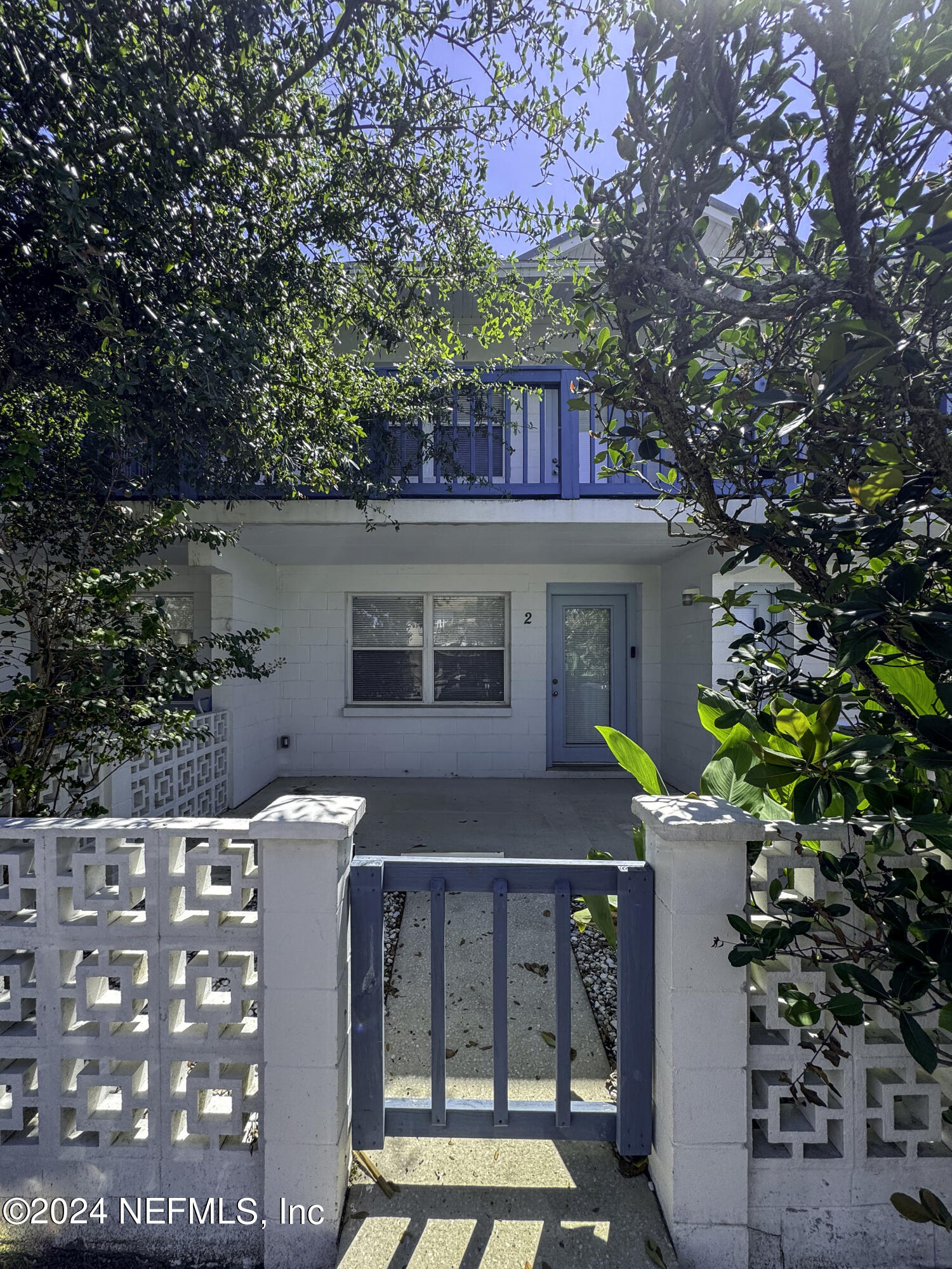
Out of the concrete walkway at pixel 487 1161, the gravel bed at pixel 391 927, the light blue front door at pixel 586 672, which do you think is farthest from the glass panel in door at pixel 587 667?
the gravel bed at pixel 391 927

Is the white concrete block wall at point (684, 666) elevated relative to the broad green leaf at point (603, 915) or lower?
elevated

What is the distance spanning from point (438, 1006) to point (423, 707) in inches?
181

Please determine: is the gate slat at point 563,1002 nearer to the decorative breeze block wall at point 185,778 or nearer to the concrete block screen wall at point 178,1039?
the concrete block screen wall at point 178,1039

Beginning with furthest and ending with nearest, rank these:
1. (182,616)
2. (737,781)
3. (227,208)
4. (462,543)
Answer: (182,616)
(462,543)
(227,208)
(737,781)

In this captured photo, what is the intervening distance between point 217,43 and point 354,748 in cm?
533

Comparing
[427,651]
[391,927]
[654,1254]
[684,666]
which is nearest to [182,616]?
[427,651]

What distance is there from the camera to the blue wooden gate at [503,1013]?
4.81 ft

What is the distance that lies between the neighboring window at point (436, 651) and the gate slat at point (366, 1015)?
4732 millimetres

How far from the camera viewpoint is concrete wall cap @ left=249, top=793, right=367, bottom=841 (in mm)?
1332

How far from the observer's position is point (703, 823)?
1325 mm

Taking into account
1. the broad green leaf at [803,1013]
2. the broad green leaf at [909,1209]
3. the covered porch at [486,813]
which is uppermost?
the broad green leaf at [803,1013]

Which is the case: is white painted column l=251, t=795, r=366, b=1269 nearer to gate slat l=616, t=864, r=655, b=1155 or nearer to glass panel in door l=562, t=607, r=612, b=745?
gate slat l=616, t=864, r=655, b=1155

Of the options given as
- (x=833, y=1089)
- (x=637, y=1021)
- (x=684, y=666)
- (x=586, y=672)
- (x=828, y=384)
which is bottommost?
(x=833, y=1089)

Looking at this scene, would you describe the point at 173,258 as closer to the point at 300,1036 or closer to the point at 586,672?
the point at 300,1036
